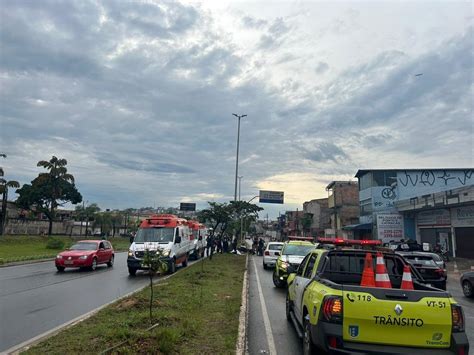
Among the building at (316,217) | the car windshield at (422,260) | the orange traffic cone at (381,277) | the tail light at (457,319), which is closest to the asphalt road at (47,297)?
the orange traffic cone at (381,277)

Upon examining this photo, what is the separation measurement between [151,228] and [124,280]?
4.15m

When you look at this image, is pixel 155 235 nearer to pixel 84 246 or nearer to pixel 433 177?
pixel 84 246

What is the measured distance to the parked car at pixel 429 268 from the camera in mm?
14531

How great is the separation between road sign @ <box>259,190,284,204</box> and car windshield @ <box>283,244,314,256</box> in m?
39.6

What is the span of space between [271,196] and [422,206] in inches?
989

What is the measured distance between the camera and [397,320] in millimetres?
4836

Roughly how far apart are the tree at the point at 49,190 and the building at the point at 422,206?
4058cm

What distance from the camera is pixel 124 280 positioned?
16.1m

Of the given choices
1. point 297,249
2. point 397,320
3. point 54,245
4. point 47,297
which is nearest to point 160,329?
point 397,320

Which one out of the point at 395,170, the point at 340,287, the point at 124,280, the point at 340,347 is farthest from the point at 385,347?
Answer: the point at 395,170

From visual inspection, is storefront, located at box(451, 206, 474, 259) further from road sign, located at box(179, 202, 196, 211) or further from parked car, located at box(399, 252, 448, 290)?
road sign, located at box(179, 202, 196, 211)

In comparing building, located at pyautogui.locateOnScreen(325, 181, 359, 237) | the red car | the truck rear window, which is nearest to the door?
the truck rear window

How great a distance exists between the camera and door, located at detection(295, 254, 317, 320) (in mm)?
6719

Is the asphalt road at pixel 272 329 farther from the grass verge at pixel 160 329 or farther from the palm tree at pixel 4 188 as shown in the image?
the palm tree at pixel 4 188
